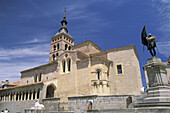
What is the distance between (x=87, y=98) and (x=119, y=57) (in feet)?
32.7

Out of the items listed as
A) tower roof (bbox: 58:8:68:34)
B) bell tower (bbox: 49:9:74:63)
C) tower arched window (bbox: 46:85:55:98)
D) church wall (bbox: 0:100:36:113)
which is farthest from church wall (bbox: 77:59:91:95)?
tower roof (bbox: 58:8:68:34)

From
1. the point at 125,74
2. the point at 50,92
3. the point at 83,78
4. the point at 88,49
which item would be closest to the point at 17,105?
the point at 50,92

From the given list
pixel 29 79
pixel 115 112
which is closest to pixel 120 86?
pixel 115 112

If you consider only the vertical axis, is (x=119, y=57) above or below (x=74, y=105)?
above

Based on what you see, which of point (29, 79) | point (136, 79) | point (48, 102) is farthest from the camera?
point (29, 79)

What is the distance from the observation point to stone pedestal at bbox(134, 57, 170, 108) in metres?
7.10

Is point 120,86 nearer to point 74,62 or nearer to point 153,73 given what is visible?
point 74,62

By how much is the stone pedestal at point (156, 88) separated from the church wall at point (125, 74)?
11157 mm

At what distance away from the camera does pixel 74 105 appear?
14766 millimetres

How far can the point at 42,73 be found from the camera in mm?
28156

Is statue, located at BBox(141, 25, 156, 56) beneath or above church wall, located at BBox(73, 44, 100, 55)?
beneath

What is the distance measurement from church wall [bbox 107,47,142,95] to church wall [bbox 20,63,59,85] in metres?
10.3

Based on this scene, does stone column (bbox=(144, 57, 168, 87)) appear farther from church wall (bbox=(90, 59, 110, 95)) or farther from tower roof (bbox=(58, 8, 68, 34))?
tower roof (bbox=(58, 8, 68, 34))

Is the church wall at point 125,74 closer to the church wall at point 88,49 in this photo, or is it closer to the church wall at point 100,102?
the church wall at point 88,49
